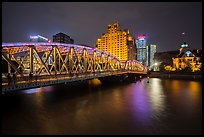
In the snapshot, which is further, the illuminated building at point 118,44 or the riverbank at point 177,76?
the illuminated building at point 118,44

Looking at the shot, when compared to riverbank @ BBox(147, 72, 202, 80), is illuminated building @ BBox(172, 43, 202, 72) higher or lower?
higher

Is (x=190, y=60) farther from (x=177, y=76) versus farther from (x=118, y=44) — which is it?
(x=118, y=44)

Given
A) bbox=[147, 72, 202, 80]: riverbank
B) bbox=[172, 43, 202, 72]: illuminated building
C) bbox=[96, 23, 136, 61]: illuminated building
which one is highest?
bbox=[96, 23, 136, 61]: illuminated building

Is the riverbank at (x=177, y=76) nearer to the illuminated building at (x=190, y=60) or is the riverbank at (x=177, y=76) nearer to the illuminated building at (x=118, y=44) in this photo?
the illuminated building at (x=190, y=60)

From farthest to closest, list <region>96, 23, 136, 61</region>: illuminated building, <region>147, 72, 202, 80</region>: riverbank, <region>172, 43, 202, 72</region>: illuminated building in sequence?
<region>96, 23, 136, 61</region>: illuminated building, <region>172, 43, 202, 72</region>: illuminated building, <region>147, 72, 202, 80</region>: riverbank

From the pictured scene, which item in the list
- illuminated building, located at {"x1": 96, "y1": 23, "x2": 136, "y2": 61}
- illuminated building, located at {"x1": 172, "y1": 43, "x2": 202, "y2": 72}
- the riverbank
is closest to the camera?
Result: the riverbank

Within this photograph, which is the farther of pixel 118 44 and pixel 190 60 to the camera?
pixel 118 44

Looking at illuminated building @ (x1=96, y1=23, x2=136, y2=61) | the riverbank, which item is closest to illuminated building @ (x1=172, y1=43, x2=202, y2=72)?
the riverbank

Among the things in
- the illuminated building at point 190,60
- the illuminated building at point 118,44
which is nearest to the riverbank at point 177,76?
the illuminated building at point 190,60

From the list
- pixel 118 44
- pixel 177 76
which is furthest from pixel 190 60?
pixel 118 44

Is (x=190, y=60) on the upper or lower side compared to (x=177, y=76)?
upper

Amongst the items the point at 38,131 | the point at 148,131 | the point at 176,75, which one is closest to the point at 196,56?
the point at 176,75

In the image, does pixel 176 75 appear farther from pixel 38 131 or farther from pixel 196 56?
pixel 38 131

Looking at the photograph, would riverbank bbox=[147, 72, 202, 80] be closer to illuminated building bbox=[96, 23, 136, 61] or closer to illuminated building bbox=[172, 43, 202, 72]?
illuminated building bbox=[172, 43, 202, 72]
